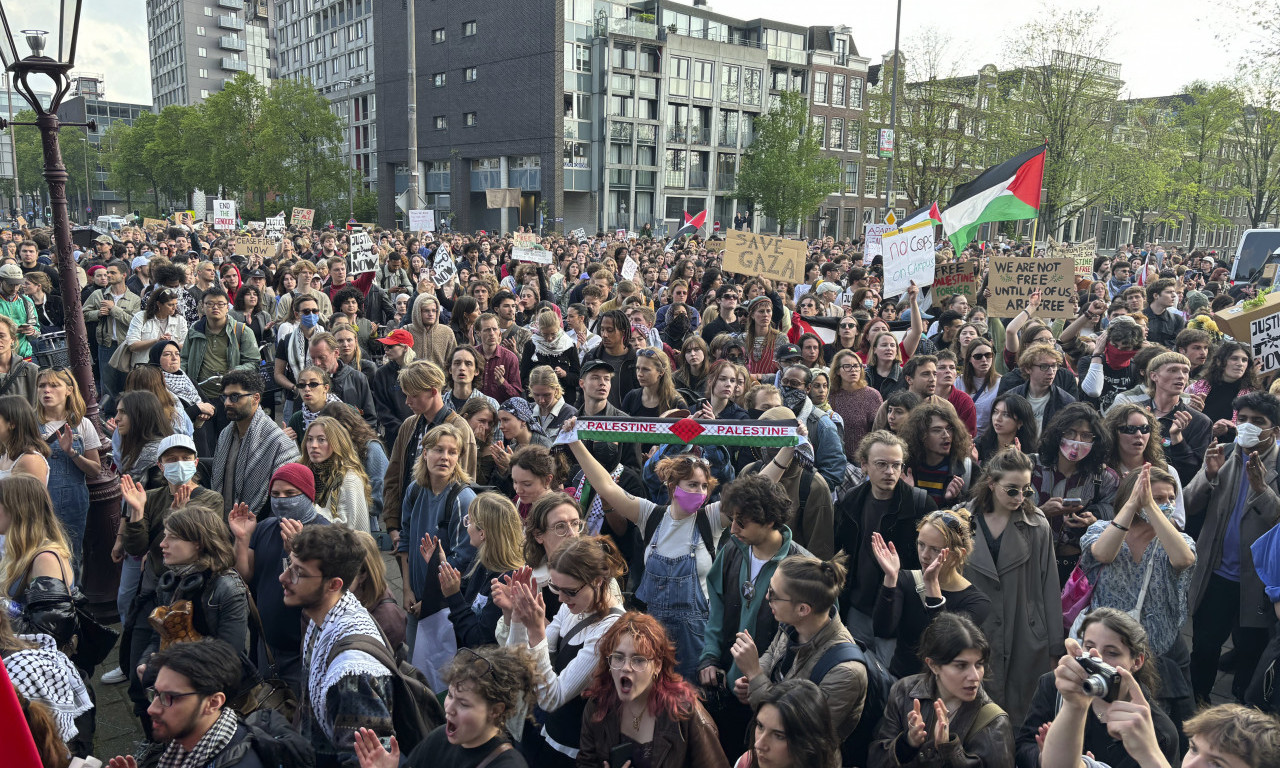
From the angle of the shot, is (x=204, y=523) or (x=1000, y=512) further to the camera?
(x=1000, y=512)

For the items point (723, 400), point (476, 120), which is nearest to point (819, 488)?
point (723, 400)

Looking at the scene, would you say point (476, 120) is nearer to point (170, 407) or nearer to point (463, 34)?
point (463, 34)

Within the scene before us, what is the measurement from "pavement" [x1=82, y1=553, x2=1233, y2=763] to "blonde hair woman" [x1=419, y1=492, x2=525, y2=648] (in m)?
1.72

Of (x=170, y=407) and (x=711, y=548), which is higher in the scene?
(x=170, y=407)

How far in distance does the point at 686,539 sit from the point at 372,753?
1882mm

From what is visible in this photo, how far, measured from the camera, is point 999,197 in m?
11.5

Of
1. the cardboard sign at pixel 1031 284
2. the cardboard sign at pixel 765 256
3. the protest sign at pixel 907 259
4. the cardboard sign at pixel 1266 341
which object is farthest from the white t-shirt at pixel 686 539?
the cardboard sign at pixel 765 256

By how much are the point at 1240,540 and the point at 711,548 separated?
9.69 ft

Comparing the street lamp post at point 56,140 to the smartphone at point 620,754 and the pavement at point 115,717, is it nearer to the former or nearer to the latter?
the pavement at point 115,717

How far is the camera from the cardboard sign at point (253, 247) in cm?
1652

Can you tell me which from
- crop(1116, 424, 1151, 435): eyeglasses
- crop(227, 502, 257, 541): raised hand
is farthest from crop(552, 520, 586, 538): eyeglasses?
crop(1116, 424, 1151, 435): eyeglasses

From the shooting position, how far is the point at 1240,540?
184 inches

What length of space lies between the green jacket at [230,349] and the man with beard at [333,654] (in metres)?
4.80

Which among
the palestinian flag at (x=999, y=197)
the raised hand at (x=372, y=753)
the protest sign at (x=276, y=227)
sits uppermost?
the palestinian flag at (x=999, y=197)
